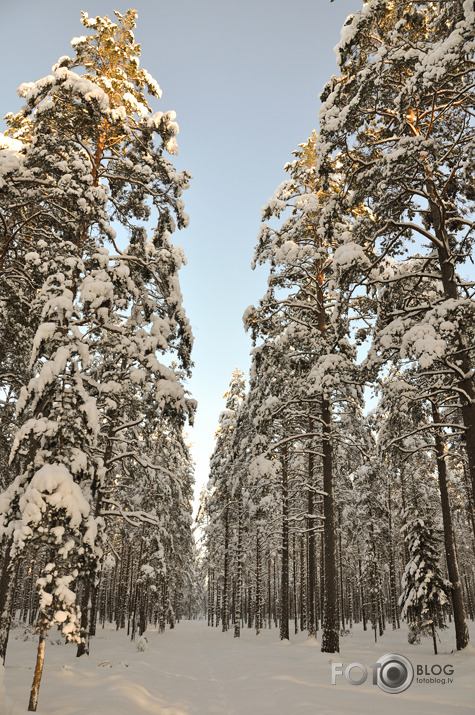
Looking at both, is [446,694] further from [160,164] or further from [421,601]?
[160,164]

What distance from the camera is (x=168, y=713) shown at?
23.3 feet

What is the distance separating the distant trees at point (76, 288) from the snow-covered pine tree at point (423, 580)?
33.7 feet

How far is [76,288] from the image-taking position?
9.09m

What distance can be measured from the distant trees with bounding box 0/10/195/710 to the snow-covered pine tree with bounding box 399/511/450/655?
10.3 metres

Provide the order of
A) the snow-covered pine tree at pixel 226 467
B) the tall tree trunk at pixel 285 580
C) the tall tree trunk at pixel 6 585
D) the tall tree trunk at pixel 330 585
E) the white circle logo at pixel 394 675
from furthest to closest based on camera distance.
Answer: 1. the snow-covered pine tree at pixel 226 467
2. the tall tree trunk at pixel 285 580
3. the tall tree trunk at pixel 330 585
4. the white circle logo at pixel 394 675
5. the tall tree trunk at pixel 6 585

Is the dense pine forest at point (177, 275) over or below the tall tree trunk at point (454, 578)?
over

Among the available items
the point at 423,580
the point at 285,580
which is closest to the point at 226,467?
the point at 285,580

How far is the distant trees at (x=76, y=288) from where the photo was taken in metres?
6.80

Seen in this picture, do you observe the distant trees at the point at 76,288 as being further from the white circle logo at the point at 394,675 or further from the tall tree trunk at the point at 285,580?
the tall tree trunk at the point at 285,580

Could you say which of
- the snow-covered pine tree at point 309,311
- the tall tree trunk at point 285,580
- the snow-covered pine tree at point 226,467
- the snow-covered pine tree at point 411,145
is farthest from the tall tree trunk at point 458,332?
the snow-covered pine tree at point 226,467

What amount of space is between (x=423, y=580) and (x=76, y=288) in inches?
595

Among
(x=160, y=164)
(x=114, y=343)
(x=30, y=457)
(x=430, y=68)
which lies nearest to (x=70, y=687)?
(x=30, y=457)

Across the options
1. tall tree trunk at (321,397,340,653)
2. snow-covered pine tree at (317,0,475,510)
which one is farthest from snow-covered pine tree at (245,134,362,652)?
snow-covered pine tree at (317,0,475,510)

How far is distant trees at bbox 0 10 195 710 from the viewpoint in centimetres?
680
